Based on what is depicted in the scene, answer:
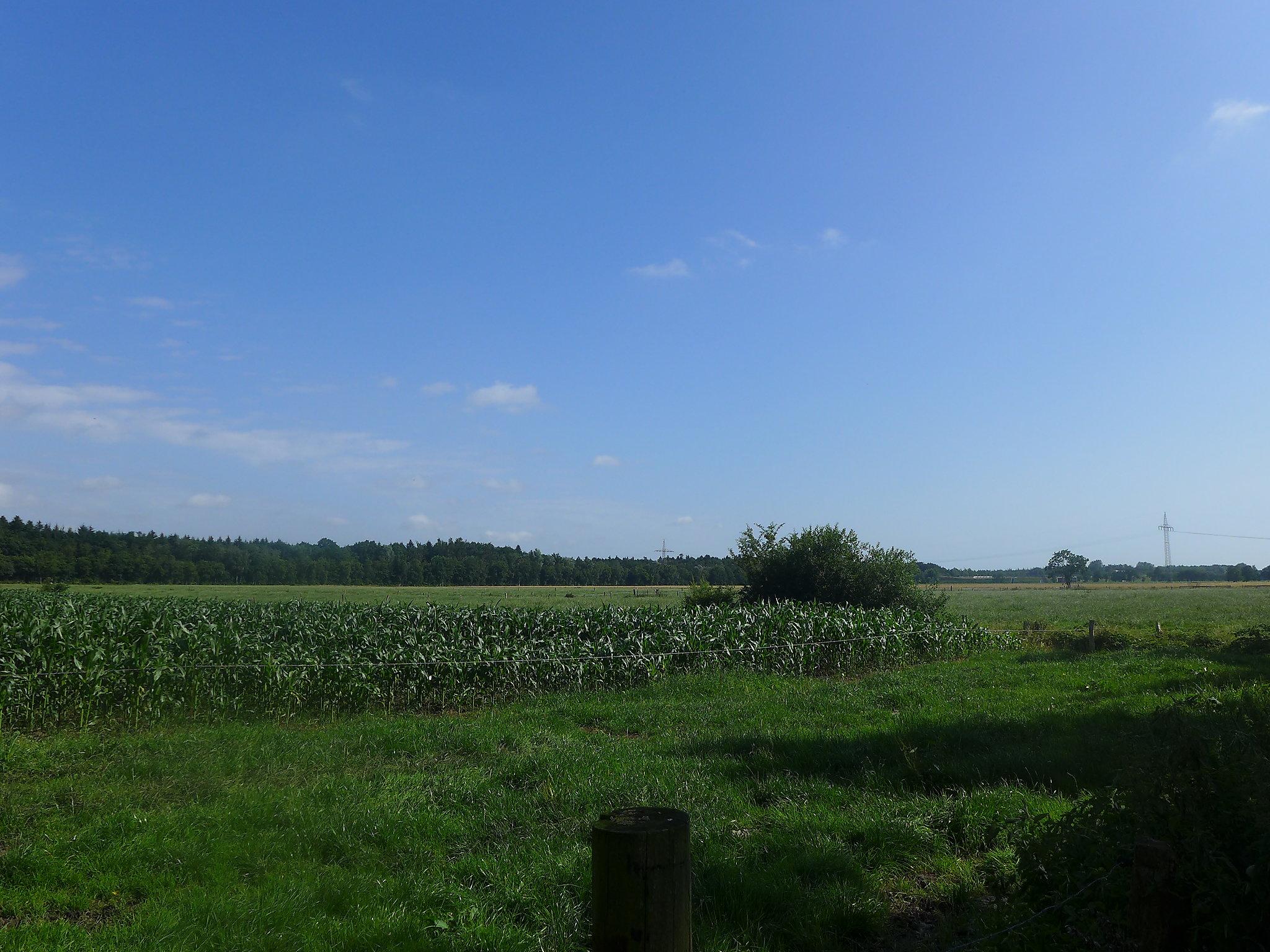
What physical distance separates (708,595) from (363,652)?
17750 millimetres

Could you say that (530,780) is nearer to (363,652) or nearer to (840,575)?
(363,652)

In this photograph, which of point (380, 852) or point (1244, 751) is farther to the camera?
point (380, 852)

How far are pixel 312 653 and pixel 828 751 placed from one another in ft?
29.5

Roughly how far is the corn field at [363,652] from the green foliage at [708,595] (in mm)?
7952

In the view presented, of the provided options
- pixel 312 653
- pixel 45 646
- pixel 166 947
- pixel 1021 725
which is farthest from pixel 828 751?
pixel 45 646

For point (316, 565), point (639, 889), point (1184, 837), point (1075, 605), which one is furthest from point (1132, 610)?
point (316, 565)

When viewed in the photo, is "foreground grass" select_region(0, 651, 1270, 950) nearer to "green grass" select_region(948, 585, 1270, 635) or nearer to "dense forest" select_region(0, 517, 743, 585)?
"green grass" select_region(948, 585, 1270, 635)

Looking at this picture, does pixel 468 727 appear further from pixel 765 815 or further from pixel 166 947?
pixel 166 947

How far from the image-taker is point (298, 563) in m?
107

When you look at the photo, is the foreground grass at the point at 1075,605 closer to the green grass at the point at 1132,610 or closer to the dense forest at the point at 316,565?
the green grass at the point at 1132,610

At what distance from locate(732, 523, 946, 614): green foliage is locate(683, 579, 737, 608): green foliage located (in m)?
1.40

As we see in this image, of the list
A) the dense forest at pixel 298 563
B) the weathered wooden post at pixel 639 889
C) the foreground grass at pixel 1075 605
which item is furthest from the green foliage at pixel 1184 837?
the dense forest at pixel 298 563

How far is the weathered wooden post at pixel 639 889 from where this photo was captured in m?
2.14

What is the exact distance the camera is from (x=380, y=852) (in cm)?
559
